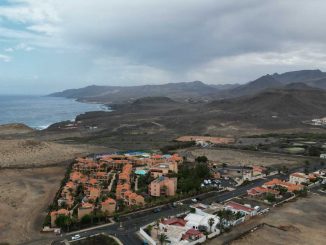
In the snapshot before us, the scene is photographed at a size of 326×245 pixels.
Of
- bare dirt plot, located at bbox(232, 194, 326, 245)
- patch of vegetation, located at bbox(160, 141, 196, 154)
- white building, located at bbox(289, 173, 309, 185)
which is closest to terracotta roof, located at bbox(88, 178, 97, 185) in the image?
bare dirt plot, located at bbox(232, 194, 326, 245)

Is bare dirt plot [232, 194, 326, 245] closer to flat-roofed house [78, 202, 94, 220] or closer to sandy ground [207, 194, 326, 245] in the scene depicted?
sandy ground [207, 194, 326, 245]

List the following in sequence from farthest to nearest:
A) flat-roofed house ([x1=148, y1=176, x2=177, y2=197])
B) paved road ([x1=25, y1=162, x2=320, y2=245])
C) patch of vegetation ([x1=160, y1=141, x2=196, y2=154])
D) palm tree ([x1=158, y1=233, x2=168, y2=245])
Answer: patch of vegetation ([x1=160, y1=141, x2=196, y2=154]) → flat-roofed house ([x1=148, y1=176, x2=177, y2=197]) → paved road ([x1=25, y1=162, x2=320, y2=245]) → palm tree ([x1=158, y1=233, x2=168, y2=245])

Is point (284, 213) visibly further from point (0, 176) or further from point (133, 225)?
point (0, 176)

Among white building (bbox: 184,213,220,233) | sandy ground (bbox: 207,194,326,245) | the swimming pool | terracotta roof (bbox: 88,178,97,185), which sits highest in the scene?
the swimming pool

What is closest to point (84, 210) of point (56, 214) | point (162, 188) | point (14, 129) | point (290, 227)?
point (56, 214)

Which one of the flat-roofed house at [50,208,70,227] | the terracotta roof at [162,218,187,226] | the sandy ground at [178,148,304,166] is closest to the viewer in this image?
the terracotta roof at [162,218,187,226]
